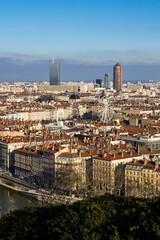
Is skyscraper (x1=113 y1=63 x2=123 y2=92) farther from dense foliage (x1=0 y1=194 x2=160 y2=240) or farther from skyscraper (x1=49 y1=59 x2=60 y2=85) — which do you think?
dense foliage (x1=0 y1=194 x2=160 y2=240)

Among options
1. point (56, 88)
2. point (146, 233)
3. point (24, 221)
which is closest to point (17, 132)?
point (24, 221)

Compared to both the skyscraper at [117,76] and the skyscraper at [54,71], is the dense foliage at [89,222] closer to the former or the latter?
the skyscraper at [117,76]

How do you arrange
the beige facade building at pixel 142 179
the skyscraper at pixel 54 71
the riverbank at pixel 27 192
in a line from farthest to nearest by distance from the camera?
the skyscraper at pixel 54 71, the riverbank at pixel 27 192, the beige facade building at pixel 142 179

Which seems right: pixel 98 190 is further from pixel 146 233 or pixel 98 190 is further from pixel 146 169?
pixel 146 233

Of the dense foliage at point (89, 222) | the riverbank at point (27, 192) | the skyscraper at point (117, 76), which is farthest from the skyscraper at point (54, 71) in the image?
the dense foliage at point (89, 222)

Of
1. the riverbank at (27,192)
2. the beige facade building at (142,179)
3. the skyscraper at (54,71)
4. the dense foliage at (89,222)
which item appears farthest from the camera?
the skyscraper at (54,71)

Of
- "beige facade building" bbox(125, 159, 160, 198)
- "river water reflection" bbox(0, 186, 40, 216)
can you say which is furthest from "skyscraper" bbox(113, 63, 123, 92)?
"beige facade building" bbox(125, 159, 160, 198)
